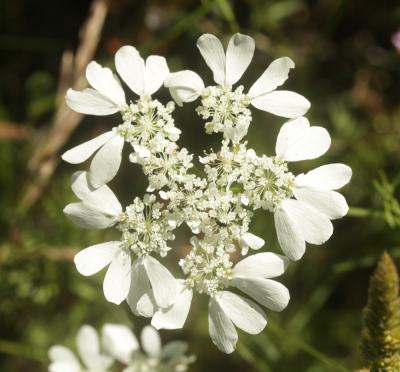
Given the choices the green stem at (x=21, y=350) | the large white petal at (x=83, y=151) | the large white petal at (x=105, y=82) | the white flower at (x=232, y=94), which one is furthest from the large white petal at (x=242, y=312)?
the green stem at (x=21, y=350)

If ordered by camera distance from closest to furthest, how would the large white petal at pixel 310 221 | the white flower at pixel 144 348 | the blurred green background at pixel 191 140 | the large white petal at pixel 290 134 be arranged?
the large white petal at pixel 310 221 → the large white petal at pixel 290 134 → the white flower at pixel 144 348 → the blurred green background at pixel 191 140

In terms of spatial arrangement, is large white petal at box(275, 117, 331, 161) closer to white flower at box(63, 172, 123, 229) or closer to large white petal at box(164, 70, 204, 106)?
large white petal at box(164, 70, 204, 106)

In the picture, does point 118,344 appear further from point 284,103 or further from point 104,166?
point 284,103

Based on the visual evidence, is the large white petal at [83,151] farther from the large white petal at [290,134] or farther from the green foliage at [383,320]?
the green foliage at [383,320]

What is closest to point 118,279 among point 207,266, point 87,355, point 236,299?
point 207,266

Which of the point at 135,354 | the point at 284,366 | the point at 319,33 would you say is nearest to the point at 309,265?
the point at 284,366

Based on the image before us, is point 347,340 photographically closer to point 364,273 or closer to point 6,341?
point 364,273
